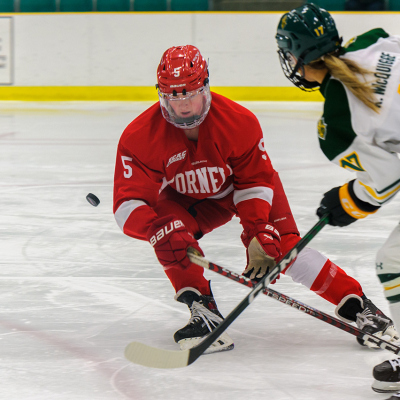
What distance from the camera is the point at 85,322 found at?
214cm

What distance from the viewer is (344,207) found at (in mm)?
1715

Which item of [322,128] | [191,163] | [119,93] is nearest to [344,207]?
[322,128]

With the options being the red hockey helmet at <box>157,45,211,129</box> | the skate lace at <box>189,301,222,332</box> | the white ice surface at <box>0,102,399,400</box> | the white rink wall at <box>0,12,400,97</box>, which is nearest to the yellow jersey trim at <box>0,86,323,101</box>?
the white rink wall at <box>0,12,400,97</box>

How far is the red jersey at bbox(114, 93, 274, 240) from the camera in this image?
2.04 meters

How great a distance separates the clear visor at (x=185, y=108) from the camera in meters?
1.97

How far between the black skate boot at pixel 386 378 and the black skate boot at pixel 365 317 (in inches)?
10.6

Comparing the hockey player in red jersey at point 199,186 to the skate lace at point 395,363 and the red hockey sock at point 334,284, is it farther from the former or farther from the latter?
the skate lace at point 395,363

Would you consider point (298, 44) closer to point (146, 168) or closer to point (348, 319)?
point (146, 168)

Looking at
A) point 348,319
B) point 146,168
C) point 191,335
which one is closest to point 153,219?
point 146,168

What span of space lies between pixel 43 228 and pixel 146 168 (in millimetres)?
1333

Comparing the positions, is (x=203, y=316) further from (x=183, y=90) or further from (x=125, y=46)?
(x=125, y=46)

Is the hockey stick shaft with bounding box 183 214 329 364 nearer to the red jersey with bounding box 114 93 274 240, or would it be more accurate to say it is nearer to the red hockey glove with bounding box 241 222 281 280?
the red hockey glove with bounding box 241 222 281 280

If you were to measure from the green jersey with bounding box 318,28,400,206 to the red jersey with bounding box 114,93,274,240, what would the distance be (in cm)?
49

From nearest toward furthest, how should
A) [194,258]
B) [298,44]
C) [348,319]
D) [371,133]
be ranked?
[371,133] → [298,44] → [194,258] → [348,319]
